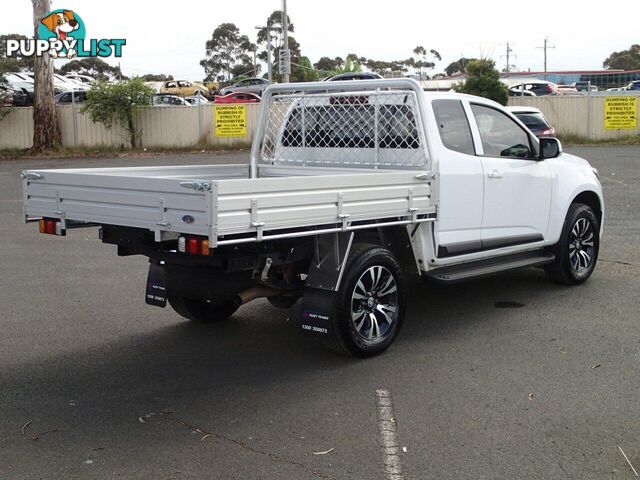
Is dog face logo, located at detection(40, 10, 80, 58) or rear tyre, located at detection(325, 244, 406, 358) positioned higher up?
dog face logo, located at detection(40, 10, 80, 58)

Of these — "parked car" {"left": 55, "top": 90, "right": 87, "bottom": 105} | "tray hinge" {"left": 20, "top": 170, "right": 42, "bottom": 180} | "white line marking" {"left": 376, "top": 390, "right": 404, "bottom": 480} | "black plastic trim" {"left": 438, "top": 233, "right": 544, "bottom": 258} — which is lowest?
"white line marking" {"left": 376, "top": 390, "right": 404, "bottom": 480}

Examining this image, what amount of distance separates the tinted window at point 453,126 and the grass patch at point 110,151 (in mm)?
20727

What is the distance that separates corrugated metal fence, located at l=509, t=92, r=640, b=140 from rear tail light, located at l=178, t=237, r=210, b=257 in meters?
24.9

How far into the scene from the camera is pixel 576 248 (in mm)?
8328

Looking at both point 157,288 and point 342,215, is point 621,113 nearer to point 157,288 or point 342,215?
point 342,215

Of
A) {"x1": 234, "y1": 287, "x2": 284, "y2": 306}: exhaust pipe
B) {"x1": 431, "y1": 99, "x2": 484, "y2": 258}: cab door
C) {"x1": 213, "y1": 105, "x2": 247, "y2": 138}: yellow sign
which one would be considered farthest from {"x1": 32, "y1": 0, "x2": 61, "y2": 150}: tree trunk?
{"x1": 234, "y1": 287, "x2": 284, "y2": 306}: exhaust pipe

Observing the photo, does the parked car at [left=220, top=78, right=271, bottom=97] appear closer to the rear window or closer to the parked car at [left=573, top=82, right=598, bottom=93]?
the parked car at [left=573, top=82, right=598, bottom=93]

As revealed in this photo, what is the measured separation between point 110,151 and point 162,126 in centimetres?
207

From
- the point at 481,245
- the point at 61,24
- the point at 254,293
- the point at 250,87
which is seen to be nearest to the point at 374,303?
the point at 254,293

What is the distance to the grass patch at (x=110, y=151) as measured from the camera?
88.8ft

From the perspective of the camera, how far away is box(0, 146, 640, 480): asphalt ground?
4309 millimetres

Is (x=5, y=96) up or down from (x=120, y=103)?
up

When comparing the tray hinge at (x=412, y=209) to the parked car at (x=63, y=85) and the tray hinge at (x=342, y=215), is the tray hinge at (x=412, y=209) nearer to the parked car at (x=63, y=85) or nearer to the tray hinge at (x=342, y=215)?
the tray hinge at (x=342, y=215)

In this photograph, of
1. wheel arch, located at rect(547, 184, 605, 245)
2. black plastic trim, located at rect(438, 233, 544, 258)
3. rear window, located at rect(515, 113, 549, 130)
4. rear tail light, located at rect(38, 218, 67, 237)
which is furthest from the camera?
rear window, located at rect(515, 113, 549, 130)
